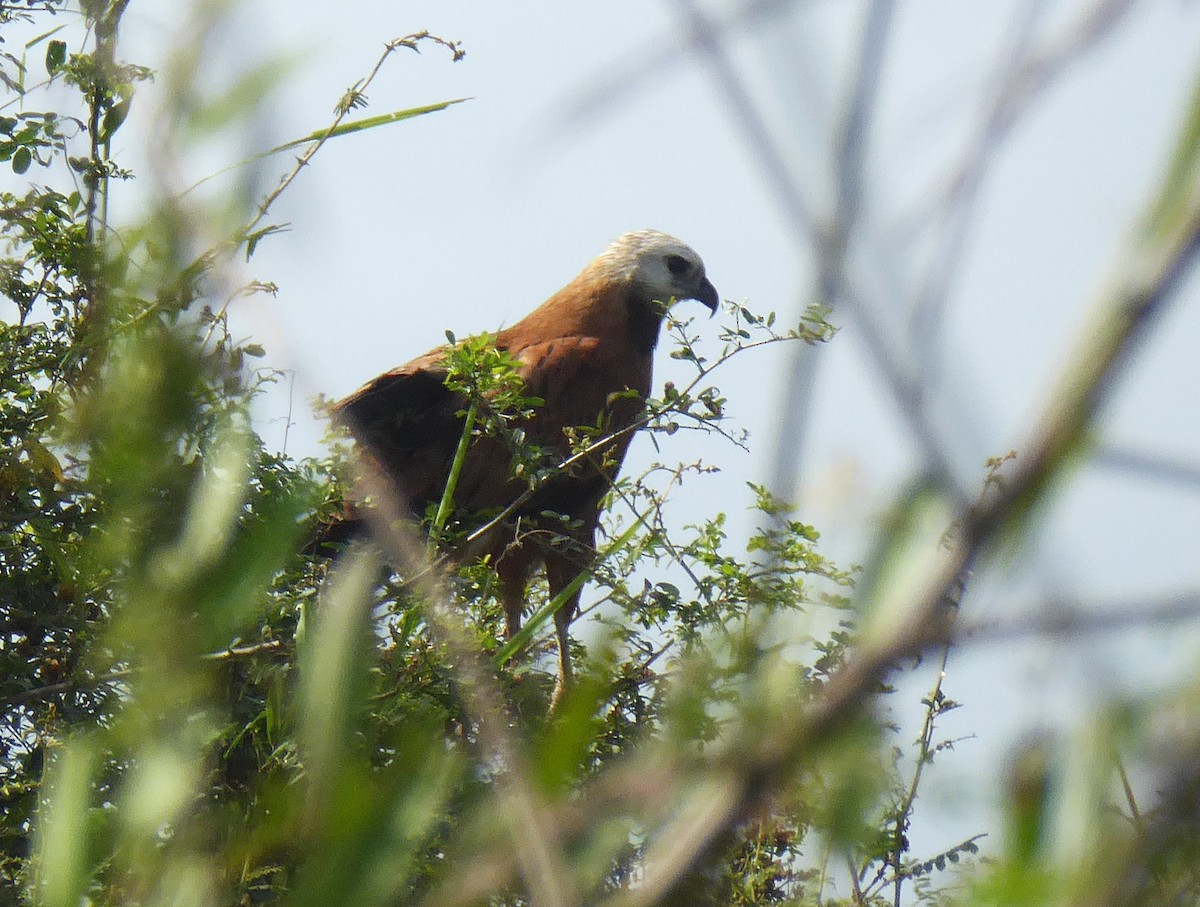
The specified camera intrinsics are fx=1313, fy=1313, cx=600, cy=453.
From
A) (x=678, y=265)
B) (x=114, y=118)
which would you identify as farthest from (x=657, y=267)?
(x=114, y=118)

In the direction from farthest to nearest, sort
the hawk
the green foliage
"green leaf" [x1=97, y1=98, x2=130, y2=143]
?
the hawk < "green leaf" [x1=97, y1=98, x2=130, y2=143] < the green foliage

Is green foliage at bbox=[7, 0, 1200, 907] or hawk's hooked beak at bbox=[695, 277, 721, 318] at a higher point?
hawk's hooked beak at bbox=[695, 277, 721, 318]

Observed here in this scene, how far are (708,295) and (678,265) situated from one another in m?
0.18

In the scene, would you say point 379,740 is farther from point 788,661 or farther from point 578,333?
point 578,333

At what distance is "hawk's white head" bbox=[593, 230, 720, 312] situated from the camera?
17.9 ft

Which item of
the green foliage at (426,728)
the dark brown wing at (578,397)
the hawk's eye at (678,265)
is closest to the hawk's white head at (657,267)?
the hawk's eye at (678,265)

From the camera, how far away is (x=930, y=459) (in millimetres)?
406

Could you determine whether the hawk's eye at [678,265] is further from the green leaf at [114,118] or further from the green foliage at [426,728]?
the green foliage at [426,728]

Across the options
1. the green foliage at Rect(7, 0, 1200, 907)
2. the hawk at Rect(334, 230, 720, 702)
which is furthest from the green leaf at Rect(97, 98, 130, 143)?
the hawk at Rect(334, 230, 720, 702)

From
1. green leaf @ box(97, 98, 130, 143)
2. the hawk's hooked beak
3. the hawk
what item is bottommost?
green leaf @ box(97, 98, 130, 143)

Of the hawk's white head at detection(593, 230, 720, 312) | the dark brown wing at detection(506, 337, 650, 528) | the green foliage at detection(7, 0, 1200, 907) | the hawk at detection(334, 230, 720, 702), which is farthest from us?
the hawk's white head at detection(593, 230, 720, 312)

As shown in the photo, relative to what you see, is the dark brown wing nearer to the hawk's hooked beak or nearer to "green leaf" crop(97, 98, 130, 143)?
the hawk's hooked beak

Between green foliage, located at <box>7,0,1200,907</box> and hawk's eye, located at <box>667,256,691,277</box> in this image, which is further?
hawk's eye, located at <box>667,256,691,277</box>

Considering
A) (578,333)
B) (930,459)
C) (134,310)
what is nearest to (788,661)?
(930,459)
